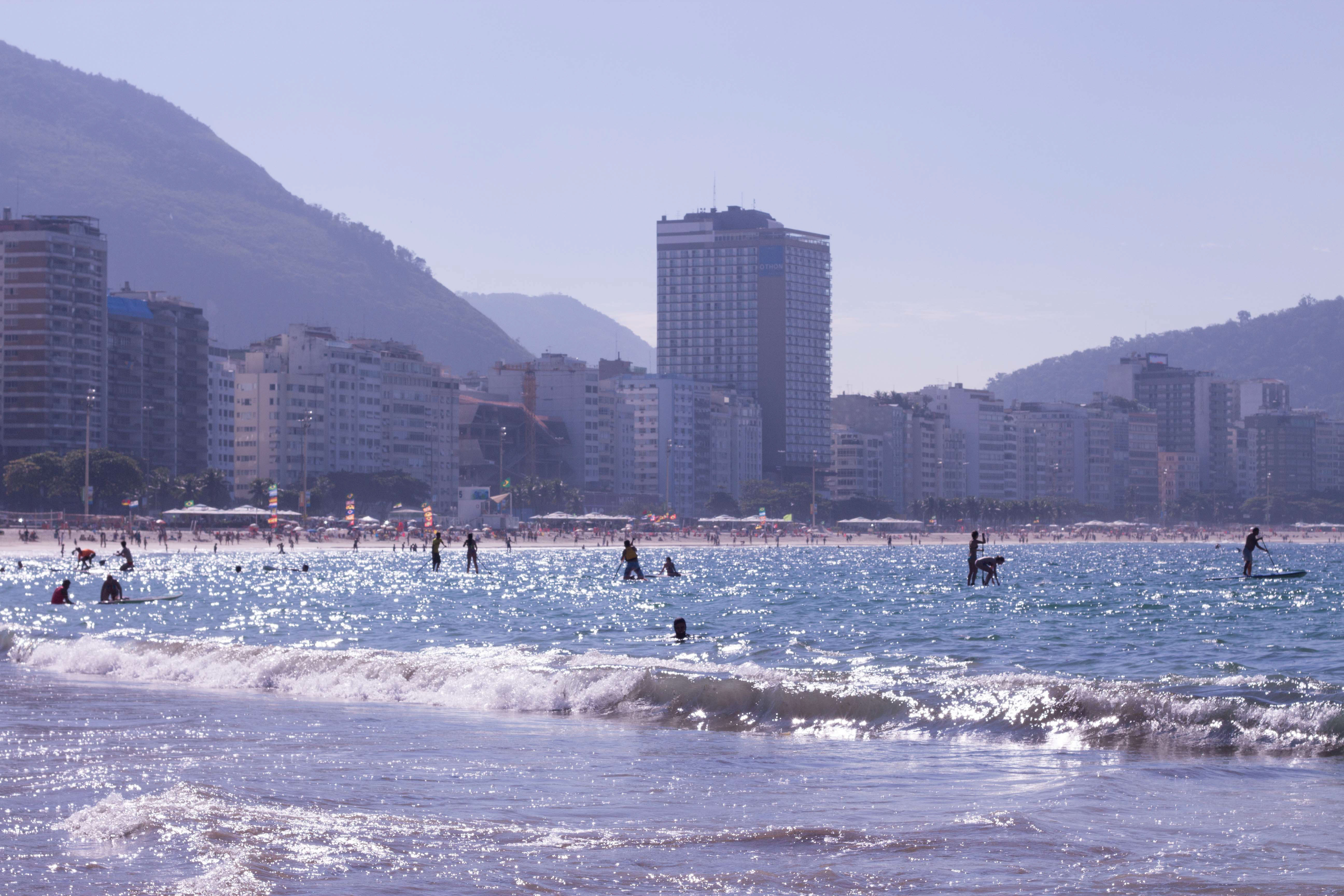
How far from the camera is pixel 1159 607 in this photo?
58250 millimetres

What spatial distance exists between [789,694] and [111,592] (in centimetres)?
3825

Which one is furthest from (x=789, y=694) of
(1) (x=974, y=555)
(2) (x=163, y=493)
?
(2) (x=163, y=493)

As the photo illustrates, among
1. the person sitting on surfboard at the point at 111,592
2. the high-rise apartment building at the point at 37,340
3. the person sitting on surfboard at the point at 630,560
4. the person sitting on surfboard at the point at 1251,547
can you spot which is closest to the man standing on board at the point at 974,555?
the person sitting on surfboard at the point at 1251,547

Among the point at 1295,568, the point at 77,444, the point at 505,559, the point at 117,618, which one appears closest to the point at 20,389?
the point at 77,444

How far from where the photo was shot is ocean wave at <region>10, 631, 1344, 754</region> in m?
20.2

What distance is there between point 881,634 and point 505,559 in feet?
324

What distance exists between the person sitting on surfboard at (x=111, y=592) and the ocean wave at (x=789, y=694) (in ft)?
74.2

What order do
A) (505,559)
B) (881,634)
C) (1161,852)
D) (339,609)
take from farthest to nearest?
(505,559) < (339,609) < (881,634) < (1161,852)

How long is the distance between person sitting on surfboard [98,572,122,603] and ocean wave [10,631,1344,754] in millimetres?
22630

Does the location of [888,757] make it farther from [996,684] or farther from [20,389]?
[20,389]

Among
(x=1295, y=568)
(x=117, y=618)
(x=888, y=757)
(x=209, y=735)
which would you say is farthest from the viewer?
(x=1295, y=568)

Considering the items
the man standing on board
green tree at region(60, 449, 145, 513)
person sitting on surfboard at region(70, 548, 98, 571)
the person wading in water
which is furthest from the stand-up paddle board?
green tree at region(60, 449, 145, 513)

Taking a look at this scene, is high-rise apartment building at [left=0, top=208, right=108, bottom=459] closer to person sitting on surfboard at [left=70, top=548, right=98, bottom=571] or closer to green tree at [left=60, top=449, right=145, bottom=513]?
green tree at [left=60, top=449, right=145, bottom=513]

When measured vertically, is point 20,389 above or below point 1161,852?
above
